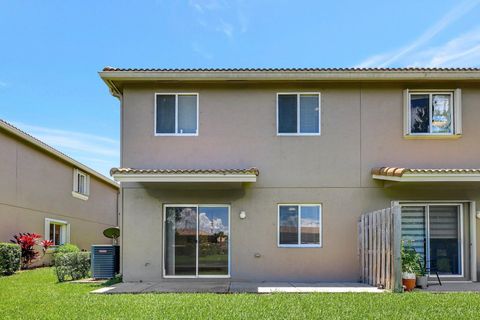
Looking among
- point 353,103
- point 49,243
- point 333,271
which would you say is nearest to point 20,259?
point 49,243

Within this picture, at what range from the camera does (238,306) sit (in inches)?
367

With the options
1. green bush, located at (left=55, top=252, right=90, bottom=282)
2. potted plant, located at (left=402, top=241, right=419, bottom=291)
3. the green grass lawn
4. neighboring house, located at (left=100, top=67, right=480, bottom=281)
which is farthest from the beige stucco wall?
the green grass lawn

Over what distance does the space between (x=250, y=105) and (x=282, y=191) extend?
3.00m

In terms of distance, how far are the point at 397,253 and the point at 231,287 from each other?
4.67 metres

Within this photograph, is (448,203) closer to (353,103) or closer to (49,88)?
(353,103)

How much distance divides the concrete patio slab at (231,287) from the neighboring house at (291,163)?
0.54 m

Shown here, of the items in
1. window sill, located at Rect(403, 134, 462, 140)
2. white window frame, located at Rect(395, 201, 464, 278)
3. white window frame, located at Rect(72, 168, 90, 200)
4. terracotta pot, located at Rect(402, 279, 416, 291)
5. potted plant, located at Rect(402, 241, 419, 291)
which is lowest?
terracotta pot, located at Rect(402, 279, 416, 291)

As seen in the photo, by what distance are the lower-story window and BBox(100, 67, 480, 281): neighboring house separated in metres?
10.3

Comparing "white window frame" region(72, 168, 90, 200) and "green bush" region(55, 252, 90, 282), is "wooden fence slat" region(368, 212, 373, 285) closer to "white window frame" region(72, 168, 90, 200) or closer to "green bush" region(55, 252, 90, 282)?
"green bush" region(55, 252, 90, 282)

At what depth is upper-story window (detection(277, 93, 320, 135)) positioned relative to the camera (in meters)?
13.9

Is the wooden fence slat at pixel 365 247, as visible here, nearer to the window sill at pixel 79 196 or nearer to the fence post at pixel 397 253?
the fence post at pixel 397 253

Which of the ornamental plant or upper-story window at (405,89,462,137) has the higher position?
upper-story window at (405,89,462,137)

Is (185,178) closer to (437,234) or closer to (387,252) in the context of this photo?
(387,252)

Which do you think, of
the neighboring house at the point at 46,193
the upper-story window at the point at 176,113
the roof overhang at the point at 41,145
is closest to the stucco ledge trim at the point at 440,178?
the upper-story window at the point at 176,113
